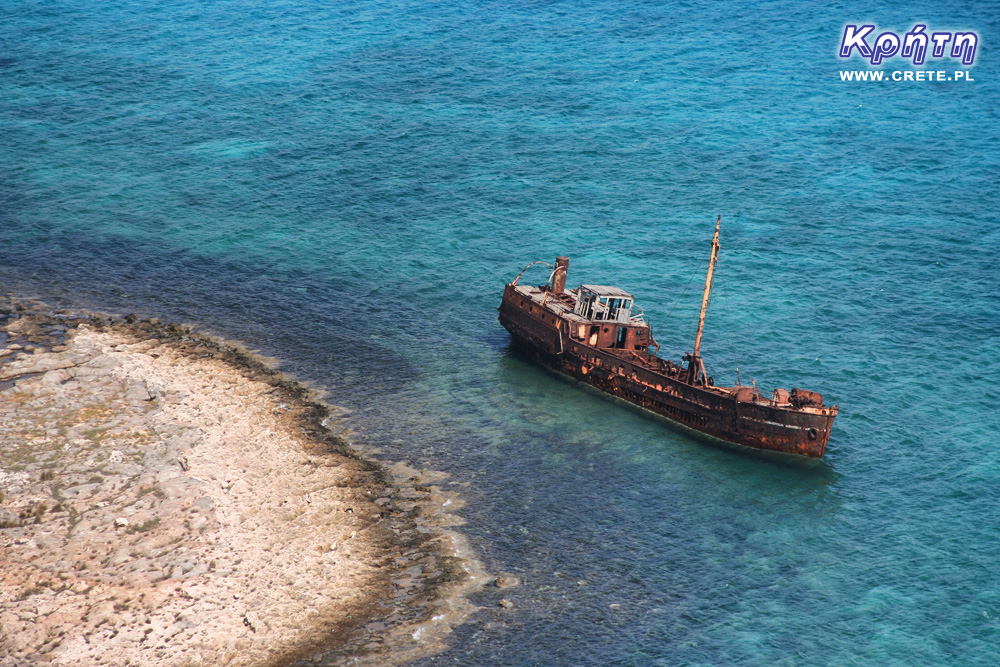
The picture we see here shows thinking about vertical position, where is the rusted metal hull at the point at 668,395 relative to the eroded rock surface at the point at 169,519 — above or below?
above

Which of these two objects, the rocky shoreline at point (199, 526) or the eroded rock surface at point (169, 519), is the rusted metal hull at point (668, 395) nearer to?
the rocky shoreline at point (199, 526)

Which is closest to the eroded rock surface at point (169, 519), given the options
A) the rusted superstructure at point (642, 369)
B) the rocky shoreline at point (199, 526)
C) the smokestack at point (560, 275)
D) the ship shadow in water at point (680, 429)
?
the rocky shoreline at point (199, 526)

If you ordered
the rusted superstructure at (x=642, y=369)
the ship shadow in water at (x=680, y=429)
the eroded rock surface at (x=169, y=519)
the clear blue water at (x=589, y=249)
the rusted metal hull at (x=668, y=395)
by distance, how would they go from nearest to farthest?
the eroded rock surface at (x=169, y=519) → the clear blue water at (x=589, y=249) → the rusted metal hull at (x=668, y=395) → the rusted superstructure at (x=642, y=369) → the ship shadow in water at (x=680, y=429)

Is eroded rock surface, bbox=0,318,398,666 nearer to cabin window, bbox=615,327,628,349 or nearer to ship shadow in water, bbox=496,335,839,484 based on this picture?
ship shadow in water, bbox=496,335,839,484

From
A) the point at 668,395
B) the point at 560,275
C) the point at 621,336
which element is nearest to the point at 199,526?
the point at 668,395

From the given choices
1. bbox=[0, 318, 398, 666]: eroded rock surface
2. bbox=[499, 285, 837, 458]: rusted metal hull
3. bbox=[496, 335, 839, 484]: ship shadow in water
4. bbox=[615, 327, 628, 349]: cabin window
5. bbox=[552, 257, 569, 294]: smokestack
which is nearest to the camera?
bbox=[0, 318, 398, 666]: eroded rock surface

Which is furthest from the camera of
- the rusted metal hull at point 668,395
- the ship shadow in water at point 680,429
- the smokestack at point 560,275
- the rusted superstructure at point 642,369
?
the smokestack at point 560,275

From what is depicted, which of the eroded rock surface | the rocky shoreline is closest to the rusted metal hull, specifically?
the rocky shoreline
